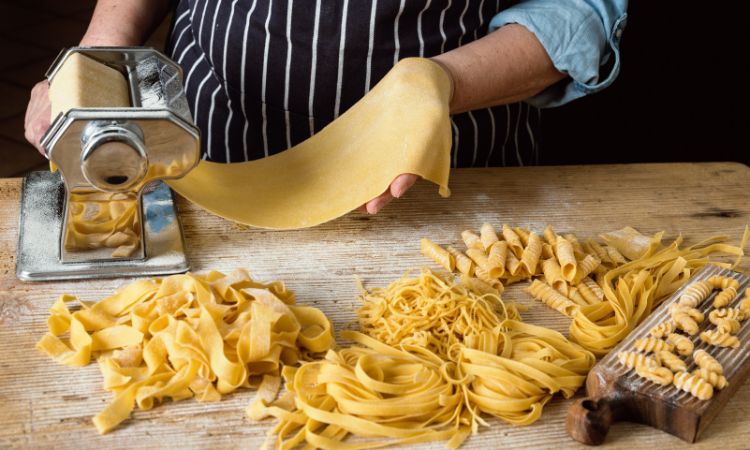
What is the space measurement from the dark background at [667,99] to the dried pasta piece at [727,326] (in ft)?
5.12

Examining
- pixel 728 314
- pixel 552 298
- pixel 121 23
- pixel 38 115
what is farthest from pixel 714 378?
pixel 121 23

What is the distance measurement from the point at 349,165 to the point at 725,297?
25.6 inches

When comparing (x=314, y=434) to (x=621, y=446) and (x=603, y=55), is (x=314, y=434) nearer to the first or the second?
(x=621, y=446)

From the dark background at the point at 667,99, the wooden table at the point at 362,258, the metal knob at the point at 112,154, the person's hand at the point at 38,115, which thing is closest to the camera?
the wooden table at the point at 362,258

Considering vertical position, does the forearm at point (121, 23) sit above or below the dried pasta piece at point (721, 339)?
above

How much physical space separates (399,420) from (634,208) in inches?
31.8

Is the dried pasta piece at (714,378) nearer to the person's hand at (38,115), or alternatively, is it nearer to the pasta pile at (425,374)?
the pasta pile at (425,374)

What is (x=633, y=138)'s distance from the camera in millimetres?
2846

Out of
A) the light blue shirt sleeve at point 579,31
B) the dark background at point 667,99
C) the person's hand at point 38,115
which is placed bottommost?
the dark background at point 667,99

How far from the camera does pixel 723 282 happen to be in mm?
1379

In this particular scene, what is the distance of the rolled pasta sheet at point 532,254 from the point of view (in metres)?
1.46

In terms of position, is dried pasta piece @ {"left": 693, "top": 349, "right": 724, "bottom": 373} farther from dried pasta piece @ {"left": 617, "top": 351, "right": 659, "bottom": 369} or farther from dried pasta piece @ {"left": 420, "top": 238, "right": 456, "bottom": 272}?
dried pasta piece @ {"left": 420, "top": 238, "right": 456, "bottom": 272}

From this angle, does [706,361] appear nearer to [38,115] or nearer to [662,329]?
[662,329]

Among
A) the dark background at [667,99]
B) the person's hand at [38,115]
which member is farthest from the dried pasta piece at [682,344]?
the dark background at [667,99]
